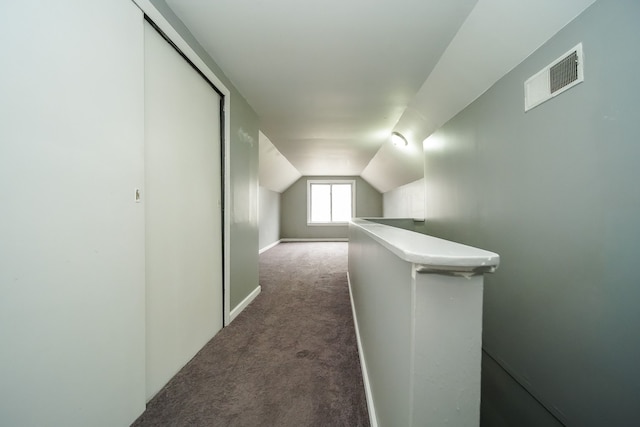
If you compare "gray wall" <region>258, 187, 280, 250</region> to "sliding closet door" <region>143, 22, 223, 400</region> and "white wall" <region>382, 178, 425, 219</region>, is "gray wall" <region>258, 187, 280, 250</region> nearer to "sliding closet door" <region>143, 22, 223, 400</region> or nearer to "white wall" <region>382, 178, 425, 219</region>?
"white wall" <region>382, 178, 425, 219</region>

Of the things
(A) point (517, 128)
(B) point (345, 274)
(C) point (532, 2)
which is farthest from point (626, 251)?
(B) point (345, 274)

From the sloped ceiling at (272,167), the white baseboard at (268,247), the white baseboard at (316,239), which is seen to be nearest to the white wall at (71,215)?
the sloped ceiling at (272,167)

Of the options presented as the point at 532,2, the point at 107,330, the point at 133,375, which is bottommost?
the point at 133,375

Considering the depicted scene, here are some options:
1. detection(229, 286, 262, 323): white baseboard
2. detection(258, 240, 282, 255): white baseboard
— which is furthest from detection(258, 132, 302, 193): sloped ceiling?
detection(229, 286, 262, 323): white baseboard

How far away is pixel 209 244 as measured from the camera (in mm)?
1763

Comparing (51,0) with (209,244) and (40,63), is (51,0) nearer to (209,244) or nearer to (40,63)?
(40,63)

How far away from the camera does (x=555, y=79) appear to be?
1.13 meters

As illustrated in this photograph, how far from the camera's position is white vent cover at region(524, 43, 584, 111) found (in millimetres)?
1025

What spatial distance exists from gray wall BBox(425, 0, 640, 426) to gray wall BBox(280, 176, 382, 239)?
19.9 feet

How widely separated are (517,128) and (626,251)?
33.9 inches

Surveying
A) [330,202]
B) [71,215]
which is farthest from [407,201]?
[71,215]

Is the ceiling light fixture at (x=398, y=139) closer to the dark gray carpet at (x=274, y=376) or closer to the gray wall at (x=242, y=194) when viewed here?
the gray wall at (x=242, y=194)

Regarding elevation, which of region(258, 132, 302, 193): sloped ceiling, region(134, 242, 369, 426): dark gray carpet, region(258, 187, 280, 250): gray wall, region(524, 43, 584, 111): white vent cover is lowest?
region(134, 242, 369, 426): dark gray carpet

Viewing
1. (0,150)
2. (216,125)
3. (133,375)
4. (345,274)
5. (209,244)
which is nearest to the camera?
(0,150)
